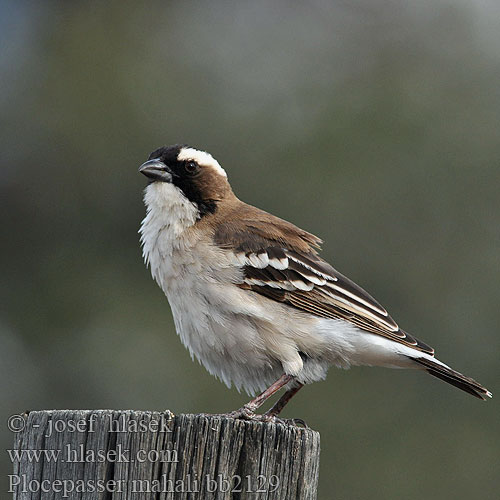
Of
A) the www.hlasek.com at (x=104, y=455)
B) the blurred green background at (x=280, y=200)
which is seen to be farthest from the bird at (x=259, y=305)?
the blurred green background at (x=280, y=200)

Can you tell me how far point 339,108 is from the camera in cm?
1514

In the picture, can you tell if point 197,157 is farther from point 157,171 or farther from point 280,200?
point 280,200

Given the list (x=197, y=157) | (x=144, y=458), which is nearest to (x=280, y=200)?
(x=197, y=157)

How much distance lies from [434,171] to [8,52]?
782 centimetres

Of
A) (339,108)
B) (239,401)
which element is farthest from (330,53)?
(239,401)

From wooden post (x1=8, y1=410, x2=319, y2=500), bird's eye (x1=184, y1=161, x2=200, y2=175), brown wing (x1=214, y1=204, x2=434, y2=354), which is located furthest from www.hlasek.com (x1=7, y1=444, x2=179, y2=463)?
bird's eye (x1=184, y1=161, x2=200, y2=175)

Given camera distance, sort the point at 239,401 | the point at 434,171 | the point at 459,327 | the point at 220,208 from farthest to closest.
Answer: the point at 434,171 → the point at 459,327 → the point at 239,401 → the point at 220,208

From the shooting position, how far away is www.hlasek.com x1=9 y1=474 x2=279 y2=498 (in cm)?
397

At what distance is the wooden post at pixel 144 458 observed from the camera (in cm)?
398

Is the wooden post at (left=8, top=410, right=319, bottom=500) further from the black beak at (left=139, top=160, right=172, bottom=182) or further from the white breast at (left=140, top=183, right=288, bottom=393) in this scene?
the black beak at (left=139, top=160, right=172, bottom=182)

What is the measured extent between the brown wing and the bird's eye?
58 centimetres

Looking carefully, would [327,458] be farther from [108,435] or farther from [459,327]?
[108,435]

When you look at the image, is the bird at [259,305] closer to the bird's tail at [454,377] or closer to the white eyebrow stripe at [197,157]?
the bird's tail at [454,377]

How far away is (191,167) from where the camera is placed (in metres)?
7.18
